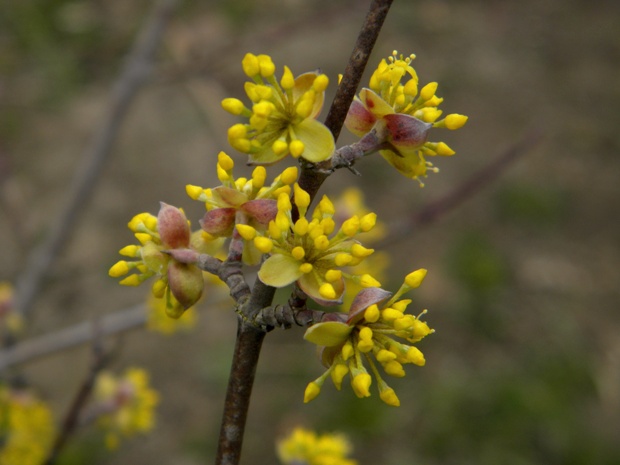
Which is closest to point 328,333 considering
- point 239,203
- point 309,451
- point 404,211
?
point 239,203

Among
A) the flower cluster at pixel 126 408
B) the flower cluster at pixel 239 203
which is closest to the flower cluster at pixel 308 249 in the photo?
the flower cluster at pixel 239 203

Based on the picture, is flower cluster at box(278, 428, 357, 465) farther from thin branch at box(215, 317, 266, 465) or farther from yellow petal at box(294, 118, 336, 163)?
yellow petal at box(294, 118, 336, 163)

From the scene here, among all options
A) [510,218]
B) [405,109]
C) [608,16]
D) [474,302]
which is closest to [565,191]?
[510,218]

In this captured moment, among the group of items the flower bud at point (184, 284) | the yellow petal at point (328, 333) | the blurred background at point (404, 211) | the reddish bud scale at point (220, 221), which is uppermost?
the reddish bud scale at point (220, 221)

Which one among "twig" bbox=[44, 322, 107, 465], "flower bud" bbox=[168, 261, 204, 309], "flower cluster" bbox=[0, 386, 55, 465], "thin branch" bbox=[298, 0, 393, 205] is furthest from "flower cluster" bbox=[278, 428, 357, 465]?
"flower cluster" bbox=[0, 386, 55, 465]

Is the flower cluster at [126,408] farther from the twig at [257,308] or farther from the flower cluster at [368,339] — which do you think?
the flower cluster at [368,339]

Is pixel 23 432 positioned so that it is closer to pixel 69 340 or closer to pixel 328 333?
pixel 69 340

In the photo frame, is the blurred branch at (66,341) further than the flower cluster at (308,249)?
Yes

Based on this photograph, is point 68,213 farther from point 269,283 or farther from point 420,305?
point 269,283
